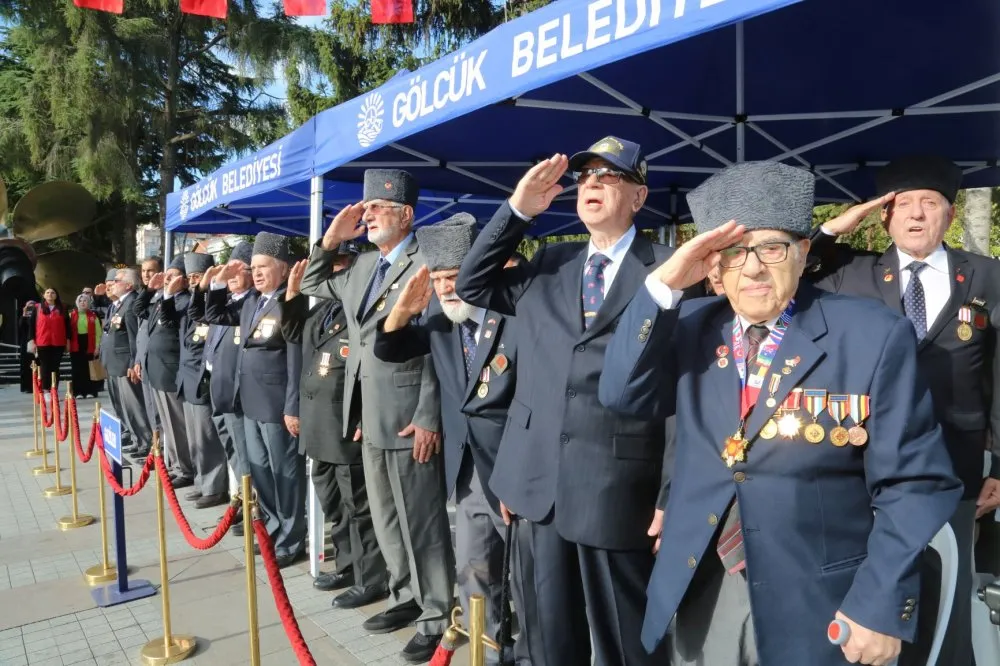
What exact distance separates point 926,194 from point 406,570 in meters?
2.89

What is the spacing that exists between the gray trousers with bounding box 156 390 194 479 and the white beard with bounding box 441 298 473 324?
4.71 meters

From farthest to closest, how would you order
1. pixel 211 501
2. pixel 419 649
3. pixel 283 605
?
pixel 211 501 → pixel 419 649 → pixel 283 605

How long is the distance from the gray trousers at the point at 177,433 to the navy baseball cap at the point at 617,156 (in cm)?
572

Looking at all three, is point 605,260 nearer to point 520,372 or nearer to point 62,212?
point 520,372

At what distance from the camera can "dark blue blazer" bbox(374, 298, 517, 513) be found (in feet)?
9.30

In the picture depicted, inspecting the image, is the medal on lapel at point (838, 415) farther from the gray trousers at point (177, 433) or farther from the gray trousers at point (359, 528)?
the gray trousers at point (177, 433)

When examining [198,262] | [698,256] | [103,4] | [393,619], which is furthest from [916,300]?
[103,4]

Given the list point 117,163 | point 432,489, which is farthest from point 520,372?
point 117,163

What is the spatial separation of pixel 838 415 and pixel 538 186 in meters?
1.16

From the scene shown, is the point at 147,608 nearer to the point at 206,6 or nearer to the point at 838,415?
the point at 838,415

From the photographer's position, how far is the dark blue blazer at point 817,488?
1458 millimetres

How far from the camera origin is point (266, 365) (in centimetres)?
471

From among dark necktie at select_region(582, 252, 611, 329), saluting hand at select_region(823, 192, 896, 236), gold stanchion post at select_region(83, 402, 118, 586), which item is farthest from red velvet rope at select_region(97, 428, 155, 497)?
saluting hand at select_region(823, 192, 896, 236)

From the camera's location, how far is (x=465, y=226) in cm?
296
